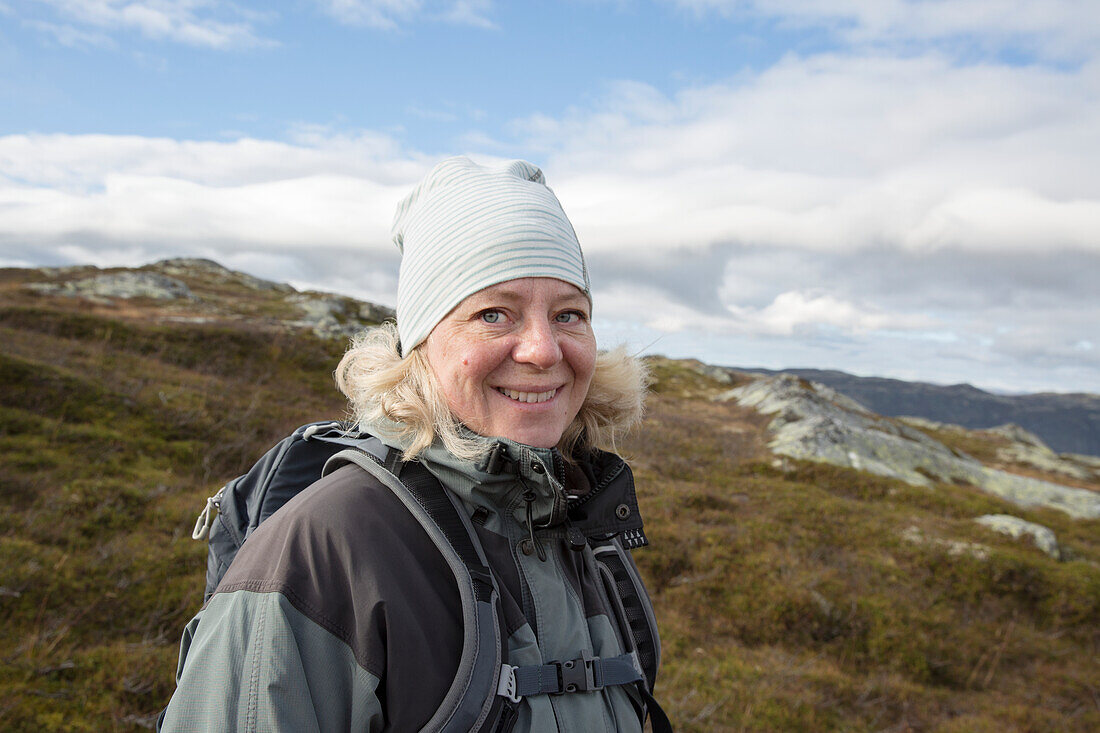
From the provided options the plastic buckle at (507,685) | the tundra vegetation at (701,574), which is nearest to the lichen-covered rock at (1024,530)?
the tundra vegetation at (701,574)

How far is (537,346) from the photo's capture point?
84.4 inches

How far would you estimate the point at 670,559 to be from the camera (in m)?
11.2

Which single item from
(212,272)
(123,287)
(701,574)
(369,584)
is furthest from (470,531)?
(212,272)

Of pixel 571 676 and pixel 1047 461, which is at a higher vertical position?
pixel 571 676

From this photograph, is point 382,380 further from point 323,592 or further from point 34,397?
point 34,397

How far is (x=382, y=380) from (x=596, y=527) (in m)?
0.97

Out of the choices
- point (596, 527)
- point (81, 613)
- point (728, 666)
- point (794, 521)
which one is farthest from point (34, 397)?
point (794, 521)

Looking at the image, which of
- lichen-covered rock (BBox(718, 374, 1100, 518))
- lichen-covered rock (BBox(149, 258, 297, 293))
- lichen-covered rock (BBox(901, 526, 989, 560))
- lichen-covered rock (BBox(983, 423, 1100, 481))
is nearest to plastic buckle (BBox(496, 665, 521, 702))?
lichen-covered rock (BBox(901, 526, 989, 560))

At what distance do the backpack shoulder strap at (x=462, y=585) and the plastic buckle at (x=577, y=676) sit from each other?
0.85 feet

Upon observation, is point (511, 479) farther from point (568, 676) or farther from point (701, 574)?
point (701, 574)

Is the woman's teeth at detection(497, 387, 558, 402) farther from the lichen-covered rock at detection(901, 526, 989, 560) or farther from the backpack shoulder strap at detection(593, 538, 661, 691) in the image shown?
the lichen-covered rock at detection(901, 526, 989, 560)

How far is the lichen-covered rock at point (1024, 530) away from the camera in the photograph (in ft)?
47.7

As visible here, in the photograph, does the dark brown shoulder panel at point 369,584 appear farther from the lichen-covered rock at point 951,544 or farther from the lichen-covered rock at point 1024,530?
the lichen-covered rock at point 1024,530

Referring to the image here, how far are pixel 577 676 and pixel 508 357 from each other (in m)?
1.05
